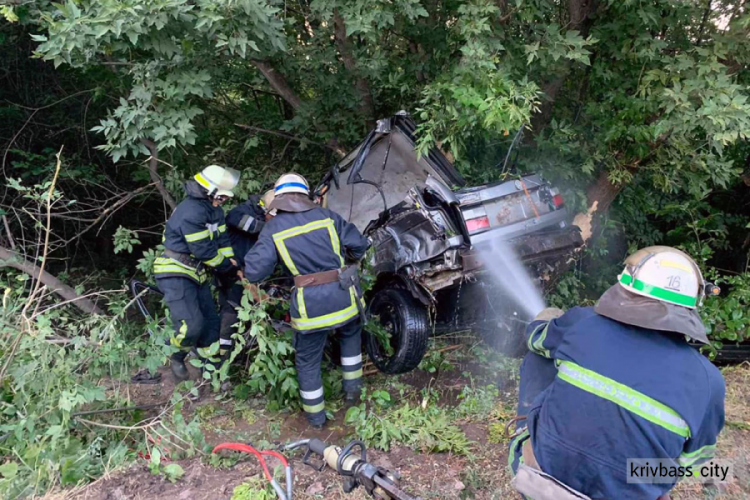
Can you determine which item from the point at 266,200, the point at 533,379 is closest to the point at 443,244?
the point at 533,379

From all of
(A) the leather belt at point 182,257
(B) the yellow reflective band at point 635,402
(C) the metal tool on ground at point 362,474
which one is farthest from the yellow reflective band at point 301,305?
(B) the yellow reflective band at point 635,402

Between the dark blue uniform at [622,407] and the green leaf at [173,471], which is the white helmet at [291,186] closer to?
the green leaf at [173,471]

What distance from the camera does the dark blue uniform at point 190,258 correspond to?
420 cm

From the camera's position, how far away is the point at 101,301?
726cm

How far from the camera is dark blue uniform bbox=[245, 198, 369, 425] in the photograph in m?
3.61

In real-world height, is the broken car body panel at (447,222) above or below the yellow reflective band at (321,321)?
above

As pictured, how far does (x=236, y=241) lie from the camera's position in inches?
192

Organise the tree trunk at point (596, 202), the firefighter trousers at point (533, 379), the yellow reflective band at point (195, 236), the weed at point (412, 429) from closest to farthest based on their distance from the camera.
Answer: the firefighter trousers at point (533, 379)
the weed at point (412, 429)
the yellow reflective band at point (195, 236)
the tree trunk at point (596, 202)

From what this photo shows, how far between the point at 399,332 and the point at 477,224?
1.11 metres

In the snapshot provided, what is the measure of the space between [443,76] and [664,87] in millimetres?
1696

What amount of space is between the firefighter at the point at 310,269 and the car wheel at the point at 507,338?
1.46 metres

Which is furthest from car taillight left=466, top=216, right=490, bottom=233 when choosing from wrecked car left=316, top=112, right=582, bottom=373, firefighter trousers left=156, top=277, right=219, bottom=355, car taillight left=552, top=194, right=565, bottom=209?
firefighter trousers left=156, top=277, right=219, bottom=355

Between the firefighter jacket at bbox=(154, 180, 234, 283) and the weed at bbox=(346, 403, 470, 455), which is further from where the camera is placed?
the firefighter jacket at bbox=(154, 180, 234, 283)

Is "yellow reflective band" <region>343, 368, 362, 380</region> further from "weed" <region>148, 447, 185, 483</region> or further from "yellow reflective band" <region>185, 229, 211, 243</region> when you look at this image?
"yellow reflective band" <region>185, 229, 211, 243</region>
